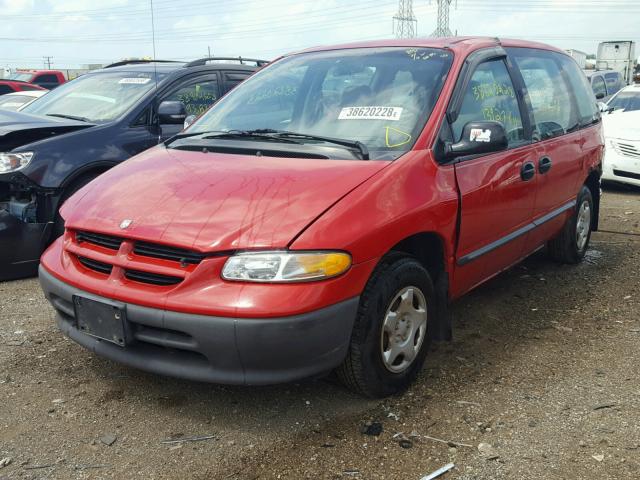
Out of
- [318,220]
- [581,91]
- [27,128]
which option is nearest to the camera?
[318,220]

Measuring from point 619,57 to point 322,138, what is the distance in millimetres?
37522

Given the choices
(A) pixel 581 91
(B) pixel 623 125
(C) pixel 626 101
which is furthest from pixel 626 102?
(A) pixel 581 91

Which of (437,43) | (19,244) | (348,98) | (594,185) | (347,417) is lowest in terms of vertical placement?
(347,417)

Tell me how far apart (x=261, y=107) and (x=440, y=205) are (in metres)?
1.33

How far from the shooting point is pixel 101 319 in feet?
9.09

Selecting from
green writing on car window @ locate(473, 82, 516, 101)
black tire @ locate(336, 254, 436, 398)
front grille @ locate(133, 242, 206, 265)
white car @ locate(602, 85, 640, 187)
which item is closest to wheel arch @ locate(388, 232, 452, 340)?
black tire @ locate(336, 254, 436, 398)

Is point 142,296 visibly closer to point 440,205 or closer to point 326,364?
point 326,364

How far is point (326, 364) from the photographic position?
270 cm

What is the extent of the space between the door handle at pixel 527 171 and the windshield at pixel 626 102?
23.5 ft

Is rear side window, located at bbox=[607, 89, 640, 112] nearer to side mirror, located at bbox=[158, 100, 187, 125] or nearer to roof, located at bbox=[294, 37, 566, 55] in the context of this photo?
roof, located at bbox=[294, 37, 566, 55]

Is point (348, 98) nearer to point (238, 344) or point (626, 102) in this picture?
point (238, 344)

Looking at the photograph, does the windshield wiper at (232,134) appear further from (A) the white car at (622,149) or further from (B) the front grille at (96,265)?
(A) the white car at (622,149)

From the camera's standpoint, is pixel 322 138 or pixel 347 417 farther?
pixel 322 138

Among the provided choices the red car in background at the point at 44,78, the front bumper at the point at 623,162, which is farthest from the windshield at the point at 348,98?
the red car in background at the point at 44,78
